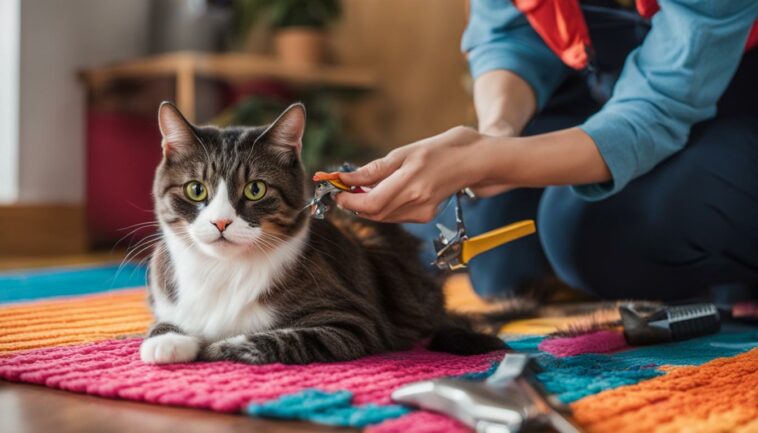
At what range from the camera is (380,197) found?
41.3 inches

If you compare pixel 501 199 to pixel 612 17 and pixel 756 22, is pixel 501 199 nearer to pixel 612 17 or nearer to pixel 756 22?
pixel 612 17

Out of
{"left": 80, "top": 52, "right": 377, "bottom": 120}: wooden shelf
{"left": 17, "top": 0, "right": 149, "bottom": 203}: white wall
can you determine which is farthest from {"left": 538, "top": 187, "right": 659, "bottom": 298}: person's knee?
{"left": 17, "top": 0, "right": 149, "bottom": 203}: white wall

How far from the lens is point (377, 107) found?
388 cm

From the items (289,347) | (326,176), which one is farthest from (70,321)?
(326,176)

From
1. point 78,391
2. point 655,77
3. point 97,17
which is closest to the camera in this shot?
point 78,391

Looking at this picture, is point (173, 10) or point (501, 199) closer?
point (501, 199)

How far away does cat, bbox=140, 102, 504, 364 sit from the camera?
1.12 metres

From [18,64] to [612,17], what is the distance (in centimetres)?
241

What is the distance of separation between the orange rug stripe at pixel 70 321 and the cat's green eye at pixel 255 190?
0.43 m

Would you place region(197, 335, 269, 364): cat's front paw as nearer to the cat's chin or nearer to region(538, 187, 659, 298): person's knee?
the cat's chin

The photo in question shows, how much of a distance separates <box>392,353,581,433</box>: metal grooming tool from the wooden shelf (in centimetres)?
235

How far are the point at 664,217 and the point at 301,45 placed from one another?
2329 mm

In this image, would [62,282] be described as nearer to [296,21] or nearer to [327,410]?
[327,410]

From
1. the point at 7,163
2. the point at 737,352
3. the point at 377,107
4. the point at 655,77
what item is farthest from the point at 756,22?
the point at 7,163
